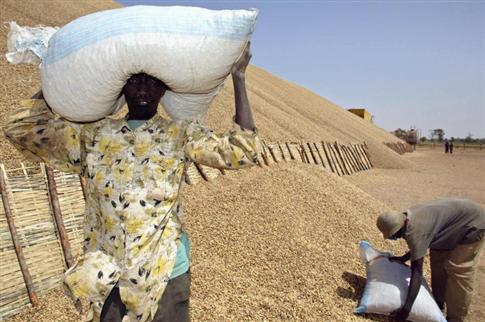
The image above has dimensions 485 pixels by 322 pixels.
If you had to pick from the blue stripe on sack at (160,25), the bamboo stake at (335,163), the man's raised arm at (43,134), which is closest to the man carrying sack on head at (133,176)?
the man's raised arm at (43,134)

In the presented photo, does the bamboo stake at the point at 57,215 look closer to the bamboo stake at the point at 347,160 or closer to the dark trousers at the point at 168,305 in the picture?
the dark trousers at the point at 168,305

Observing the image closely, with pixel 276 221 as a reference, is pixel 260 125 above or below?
above

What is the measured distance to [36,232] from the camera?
139 inches

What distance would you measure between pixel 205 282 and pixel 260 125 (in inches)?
373

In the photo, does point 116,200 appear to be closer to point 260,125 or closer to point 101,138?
point 101,138

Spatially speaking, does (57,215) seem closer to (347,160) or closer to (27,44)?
(27,44)

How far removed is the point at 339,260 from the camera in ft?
14.2

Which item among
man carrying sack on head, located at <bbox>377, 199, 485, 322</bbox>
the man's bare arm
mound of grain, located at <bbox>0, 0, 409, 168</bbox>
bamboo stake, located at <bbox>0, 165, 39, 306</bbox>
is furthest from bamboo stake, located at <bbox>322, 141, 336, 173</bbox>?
the man's bare arm

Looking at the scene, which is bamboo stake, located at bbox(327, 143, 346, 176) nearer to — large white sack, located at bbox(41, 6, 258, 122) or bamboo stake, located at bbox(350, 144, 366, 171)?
bamboo stake, located at bbox(350, 144, 366, 171)

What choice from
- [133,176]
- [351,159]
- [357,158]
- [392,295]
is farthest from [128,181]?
[357,158]

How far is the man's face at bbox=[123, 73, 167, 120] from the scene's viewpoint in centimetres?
151

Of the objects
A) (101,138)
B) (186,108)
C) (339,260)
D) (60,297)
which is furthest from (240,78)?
(339,260)

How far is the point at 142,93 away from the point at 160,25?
10.4 inches

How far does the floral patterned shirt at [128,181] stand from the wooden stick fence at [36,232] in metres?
1.94
